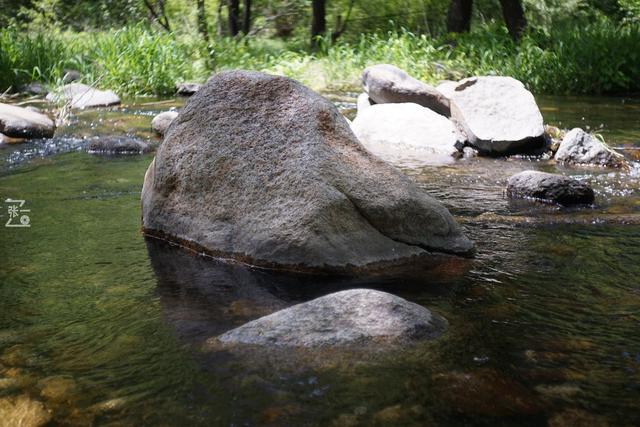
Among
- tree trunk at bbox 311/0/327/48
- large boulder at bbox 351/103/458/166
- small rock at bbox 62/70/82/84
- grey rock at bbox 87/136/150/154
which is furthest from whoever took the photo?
tree trunk at bbox 311/0/327/48

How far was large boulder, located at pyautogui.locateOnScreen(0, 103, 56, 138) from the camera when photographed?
30.6 ft

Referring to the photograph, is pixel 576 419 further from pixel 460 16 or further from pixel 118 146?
pixel 460 16

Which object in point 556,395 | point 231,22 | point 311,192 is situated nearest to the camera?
point 556,395

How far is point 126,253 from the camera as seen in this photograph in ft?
15.5

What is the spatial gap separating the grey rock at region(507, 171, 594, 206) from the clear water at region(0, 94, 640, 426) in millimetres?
170

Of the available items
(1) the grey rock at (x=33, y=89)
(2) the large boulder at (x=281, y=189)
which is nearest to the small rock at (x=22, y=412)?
(2) the large boulder at (x=281, y=189)

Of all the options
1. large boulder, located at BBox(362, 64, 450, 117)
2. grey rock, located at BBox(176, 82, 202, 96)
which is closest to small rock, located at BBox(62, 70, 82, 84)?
grey rock, located at BBox(176, 82, 202, 96)

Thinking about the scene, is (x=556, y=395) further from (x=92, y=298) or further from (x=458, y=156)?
(x=458, y=156)

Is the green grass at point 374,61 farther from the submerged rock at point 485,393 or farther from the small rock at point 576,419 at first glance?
the small rock at point 576,419

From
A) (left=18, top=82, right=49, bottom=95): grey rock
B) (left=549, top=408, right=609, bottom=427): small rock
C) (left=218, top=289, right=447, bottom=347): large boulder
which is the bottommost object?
(left=18, top=82, right=49, bottom=95): grey rock

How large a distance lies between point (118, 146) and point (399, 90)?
377 centimetres

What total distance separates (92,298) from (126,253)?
845 millimetres

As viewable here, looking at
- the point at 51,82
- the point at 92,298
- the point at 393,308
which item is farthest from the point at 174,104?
the point at 393,308

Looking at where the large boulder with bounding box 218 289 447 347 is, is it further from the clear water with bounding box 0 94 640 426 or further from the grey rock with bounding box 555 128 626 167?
the grey rock with bounding box 555 128 626 167
